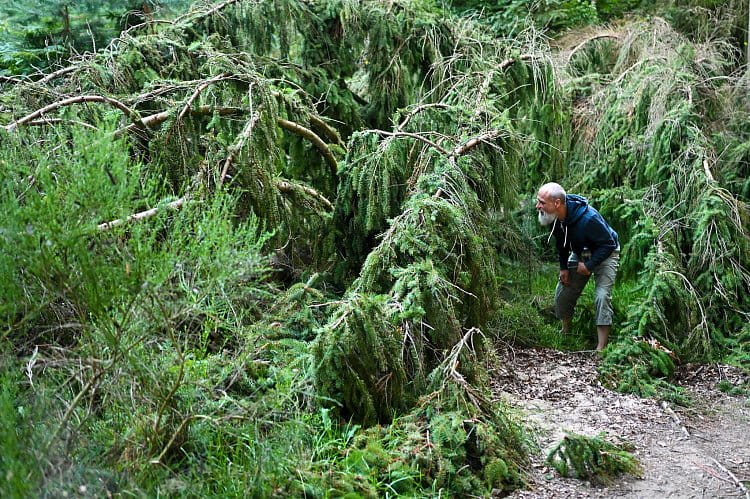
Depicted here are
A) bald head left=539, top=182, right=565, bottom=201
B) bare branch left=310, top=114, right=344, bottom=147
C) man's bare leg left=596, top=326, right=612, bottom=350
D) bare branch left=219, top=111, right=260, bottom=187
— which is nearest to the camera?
bare branch left=219, top=111, right=260, bottom=187

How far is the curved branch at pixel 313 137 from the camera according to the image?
6.51 m

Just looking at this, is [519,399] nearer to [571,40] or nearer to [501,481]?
[501,481]

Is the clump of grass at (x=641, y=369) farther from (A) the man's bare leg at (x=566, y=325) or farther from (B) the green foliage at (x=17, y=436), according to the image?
(B) the green foliage at (x=17, y=436)

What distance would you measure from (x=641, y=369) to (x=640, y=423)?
67 centimetres

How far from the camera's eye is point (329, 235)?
20.7ft

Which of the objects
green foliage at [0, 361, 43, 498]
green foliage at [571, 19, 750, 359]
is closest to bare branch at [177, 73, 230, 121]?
green foliage at [0, 361, 43, 498]

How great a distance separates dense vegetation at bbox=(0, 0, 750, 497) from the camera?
336cm

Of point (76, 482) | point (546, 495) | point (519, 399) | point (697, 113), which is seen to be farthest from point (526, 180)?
point (76, 482)

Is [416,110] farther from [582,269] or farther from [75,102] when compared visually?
[75,102]

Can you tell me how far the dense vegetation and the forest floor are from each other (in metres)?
0.20

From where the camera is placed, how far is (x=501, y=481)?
14.0 feet

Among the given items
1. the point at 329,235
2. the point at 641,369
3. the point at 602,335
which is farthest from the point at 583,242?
the point at 329,235

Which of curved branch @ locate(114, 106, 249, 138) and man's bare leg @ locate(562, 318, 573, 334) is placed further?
man's bare leg @ locate(562, 318, 573, 334)

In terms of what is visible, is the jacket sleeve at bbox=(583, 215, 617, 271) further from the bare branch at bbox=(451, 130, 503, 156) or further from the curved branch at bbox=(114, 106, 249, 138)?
the curved branch at bbox=(114, 106, 249, 138)
